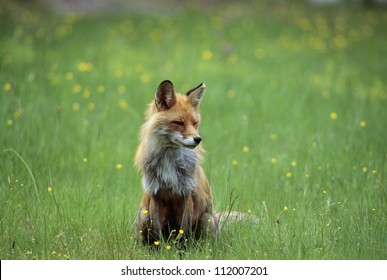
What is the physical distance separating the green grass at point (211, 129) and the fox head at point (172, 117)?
0.83 meters

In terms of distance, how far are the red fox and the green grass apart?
0.82ft

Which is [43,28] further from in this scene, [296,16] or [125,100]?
[296,16]

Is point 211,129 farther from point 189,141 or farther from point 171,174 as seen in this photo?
point 189,141

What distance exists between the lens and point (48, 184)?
23.1 ft

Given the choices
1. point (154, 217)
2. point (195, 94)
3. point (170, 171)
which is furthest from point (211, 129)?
point (154, 217)

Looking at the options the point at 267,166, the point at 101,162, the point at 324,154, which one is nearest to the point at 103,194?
the point at 101,162

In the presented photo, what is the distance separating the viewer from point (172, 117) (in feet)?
18.5

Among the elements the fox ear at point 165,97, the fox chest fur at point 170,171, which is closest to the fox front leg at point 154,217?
the fox chest fur at point 170,171

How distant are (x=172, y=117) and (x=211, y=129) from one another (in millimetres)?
3866

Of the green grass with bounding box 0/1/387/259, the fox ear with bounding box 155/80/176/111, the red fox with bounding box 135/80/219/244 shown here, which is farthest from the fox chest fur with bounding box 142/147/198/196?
the green grass with bounding box 0/1/387/259

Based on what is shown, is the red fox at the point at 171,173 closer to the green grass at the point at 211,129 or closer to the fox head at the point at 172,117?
the fox head at the point at 172,117

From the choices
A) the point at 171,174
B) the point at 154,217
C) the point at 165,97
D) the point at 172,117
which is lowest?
the point at 154,217

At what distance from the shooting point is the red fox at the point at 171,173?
569cm

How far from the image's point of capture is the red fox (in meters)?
5.69
